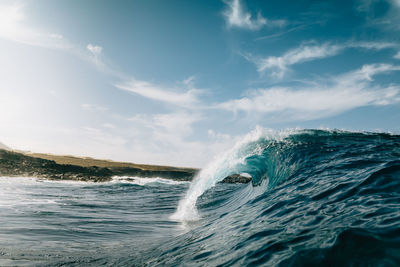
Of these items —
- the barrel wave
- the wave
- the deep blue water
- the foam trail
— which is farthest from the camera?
the foam trail

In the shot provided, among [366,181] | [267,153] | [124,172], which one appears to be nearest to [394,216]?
[366,181]

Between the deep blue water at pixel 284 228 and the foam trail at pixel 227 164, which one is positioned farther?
the foam trail at pixel 227 164

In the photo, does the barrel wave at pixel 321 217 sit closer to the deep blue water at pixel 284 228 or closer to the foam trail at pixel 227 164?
the deep blue water at pixel 284 228

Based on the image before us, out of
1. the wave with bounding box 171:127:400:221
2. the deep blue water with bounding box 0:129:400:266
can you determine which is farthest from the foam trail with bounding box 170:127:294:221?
the deep blue water with bounding box 0:129:400:266

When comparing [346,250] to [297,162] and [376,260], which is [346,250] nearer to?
[376,260]

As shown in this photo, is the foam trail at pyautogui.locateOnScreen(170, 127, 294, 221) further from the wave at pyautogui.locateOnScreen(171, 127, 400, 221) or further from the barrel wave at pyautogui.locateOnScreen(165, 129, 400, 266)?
the barrel wave at pyautogui.locateOnScreen(165, 129, 400, 266)

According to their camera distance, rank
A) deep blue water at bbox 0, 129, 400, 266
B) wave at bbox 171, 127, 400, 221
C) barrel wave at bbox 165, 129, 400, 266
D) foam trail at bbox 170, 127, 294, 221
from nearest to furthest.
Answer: barrel wave at bbox 165, 129, 400, 266 < deep blue water at bbox 0, 129, 400, 266 < wave at bbox 171, 127, 400, 221 < foam trail at bbox 170, 127, 294, 221

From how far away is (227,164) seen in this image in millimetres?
9539

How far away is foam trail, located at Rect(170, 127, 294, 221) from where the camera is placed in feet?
30.7

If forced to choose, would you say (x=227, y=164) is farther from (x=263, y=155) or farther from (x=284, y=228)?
(x=284, y=228)

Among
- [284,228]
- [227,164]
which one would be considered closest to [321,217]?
[284,228]

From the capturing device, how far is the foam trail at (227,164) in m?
9.35

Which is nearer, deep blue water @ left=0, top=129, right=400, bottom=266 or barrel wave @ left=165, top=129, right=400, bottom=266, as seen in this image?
barrel wave @ left=165, top=129, right=400, bottom=266

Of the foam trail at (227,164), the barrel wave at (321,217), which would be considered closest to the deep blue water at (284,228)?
the barrel wave at (321,217)
